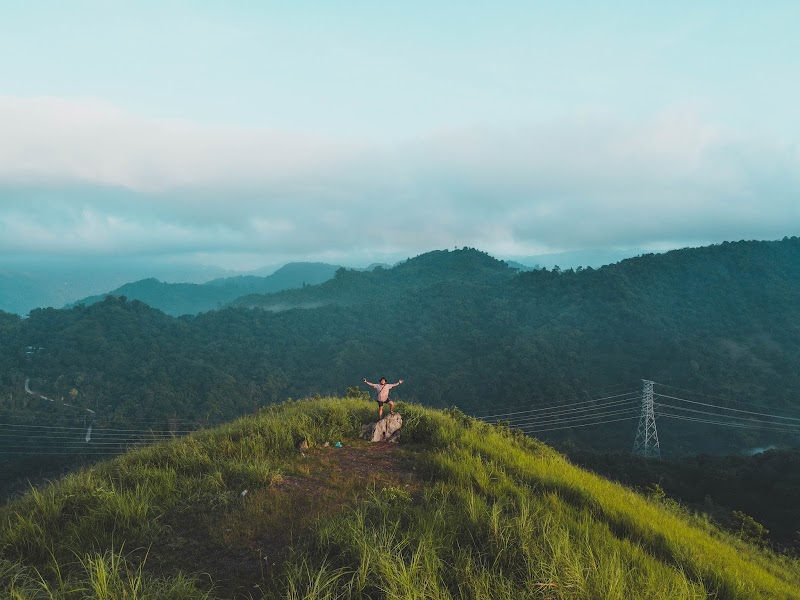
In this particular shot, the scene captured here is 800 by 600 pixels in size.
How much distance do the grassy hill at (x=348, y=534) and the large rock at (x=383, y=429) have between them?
980 mm

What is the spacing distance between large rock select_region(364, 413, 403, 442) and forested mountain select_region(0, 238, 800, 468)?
6721cm

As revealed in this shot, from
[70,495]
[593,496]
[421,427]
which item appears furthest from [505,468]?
[70,495]

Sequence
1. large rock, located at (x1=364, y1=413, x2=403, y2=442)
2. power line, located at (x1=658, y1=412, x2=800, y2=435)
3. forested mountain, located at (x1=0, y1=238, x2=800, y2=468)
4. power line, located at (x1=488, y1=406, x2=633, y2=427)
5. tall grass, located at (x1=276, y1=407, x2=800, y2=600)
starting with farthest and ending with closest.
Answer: forested mountain, located at (x1=0, y1=238, x2=800, y2=468) → power line, located at (x1=488, y1=406, x2=633, y2=427) → power line, located at (x1=658, y1=412, x2=800, y2=435) → large rock, located at (x1=364, y1=413, x2=403, y2=442) → tall grass, located at (x1=276, y1=407, x2=800, y2=600)

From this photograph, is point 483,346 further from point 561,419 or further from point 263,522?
point 263,522

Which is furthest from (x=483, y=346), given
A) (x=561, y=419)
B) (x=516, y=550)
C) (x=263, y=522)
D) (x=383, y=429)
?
(x=516, y=550)

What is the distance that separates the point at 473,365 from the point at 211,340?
272 feet

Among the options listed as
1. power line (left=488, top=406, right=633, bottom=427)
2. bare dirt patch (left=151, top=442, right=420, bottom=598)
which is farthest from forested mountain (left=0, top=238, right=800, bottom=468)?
bare dirt patch (left=151, top=442, right=420, bottom=598)

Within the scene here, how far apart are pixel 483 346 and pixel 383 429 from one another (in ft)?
373

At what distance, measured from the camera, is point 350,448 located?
10.1 meters

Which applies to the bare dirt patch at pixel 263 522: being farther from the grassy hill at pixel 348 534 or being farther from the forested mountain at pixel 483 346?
the forested mountain at pixel 483 346

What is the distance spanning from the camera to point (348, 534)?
5.11m

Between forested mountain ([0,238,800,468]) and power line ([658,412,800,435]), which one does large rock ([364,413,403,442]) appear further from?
power line ([658,412,800,435])

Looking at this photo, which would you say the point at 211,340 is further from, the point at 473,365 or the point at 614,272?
the point at 614,272

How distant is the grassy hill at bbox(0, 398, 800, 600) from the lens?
14.5 feet
